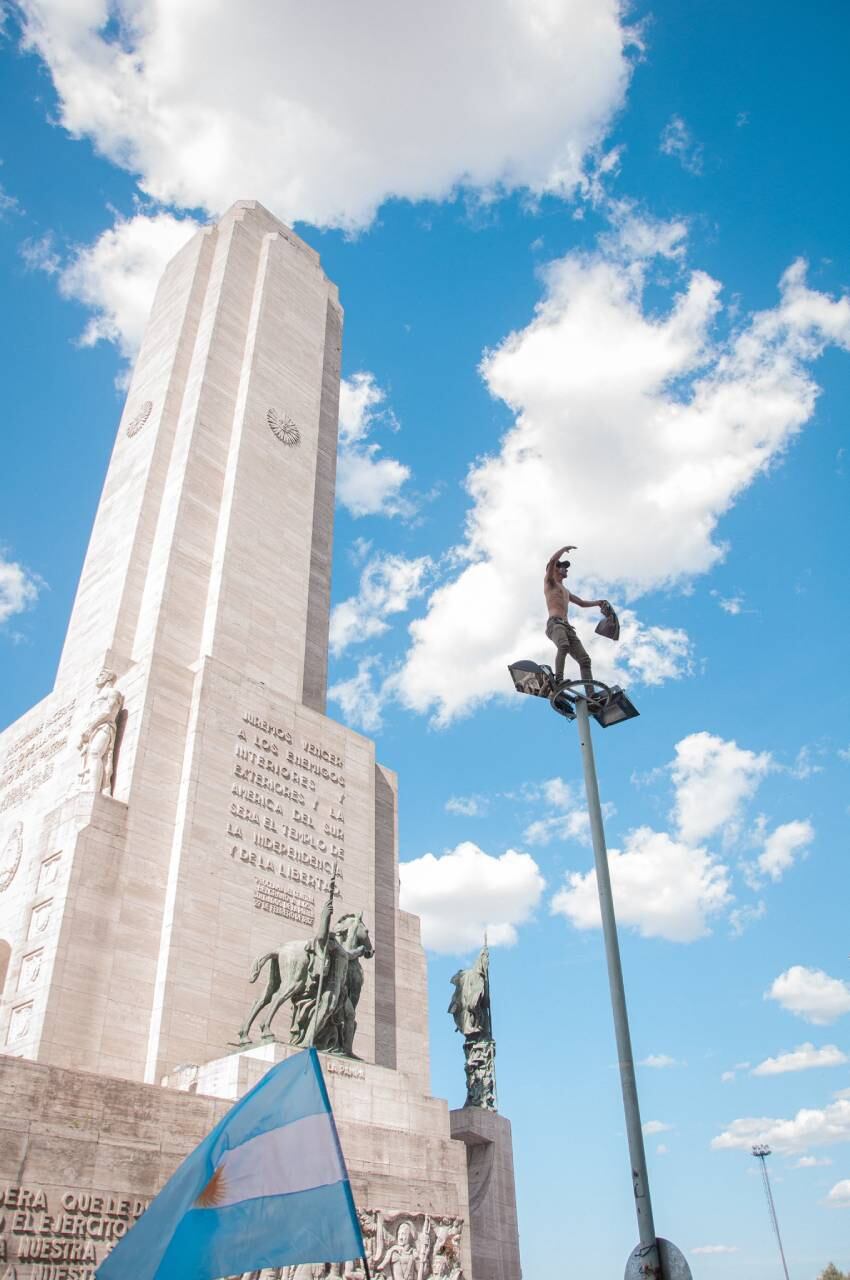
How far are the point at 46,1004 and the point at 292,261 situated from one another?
2652 centimetres

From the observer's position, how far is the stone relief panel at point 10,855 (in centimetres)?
2347

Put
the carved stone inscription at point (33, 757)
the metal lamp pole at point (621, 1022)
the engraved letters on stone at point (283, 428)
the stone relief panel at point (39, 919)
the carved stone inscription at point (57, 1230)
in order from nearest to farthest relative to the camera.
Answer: the metal lamp pole at point (621, 1022)
the carved stone inscription at point (57, 1230)
the stone relief panel at point (39, 919)
the carved stone inscription at point (33, 757)
the engraved letters on stone at point (283, 428)

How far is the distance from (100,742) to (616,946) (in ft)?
54.5

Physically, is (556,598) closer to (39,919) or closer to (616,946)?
(616,946)

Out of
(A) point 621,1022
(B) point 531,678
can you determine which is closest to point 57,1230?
(A) point 621,1022

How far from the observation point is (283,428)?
32.1 metres

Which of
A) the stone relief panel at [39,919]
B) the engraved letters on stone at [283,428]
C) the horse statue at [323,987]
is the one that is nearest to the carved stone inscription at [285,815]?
the horse statue at [323,987]

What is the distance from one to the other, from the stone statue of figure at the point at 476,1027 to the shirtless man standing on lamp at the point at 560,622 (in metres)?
20.8

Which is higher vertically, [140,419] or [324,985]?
[140,419]

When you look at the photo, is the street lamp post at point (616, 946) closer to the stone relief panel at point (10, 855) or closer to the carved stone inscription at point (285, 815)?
the carved stone inscription at point (285, 815)

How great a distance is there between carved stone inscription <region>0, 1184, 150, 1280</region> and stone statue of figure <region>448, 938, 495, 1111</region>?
53.3ft

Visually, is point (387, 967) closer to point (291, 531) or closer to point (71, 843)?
point (71, 843)

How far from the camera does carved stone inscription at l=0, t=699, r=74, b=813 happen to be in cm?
2516

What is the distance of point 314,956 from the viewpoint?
65.5 ft
